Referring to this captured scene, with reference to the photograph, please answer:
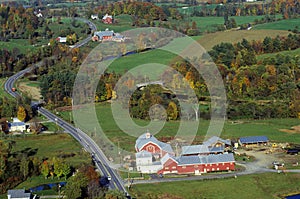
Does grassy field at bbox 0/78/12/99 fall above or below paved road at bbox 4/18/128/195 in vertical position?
above

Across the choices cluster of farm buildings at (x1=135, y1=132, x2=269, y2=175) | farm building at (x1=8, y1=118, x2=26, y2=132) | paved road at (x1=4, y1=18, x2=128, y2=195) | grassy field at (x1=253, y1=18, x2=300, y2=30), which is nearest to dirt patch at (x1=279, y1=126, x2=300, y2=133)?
cluster of farm buildings at (x1=135, y1=132, x2=269, y2=175)

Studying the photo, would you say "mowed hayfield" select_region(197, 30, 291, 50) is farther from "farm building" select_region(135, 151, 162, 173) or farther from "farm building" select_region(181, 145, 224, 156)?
"farm building" select_region(135, 151, 162, 173)

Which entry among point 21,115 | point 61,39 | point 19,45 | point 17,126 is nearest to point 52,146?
point 17,126

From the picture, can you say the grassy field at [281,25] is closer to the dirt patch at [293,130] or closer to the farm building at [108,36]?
the farm building at [108,36]

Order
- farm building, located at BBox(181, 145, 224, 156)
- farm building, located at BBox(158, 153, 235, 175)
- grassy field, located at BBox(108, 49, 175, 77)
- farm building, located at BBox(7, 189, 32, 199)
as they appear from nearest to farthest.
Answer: farm building, located at BBox(7, 189, 32, 199)
farm building, located at BBox(158, 153, 235, 175)
farm building, located at BBox(181, 145, 224, 156)
grassy field, located at BBox(108, 49, 175, 77)

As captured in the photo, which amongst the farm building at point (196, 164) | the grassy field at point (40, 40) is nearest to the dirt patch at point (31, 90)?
the grassy field at point (40, 40)

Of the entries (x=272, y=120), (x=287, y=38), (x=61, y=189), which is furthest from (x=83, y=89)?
(x=287, y=38)

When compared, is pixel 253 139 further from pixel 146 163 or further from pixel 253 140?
pixel 146 163
